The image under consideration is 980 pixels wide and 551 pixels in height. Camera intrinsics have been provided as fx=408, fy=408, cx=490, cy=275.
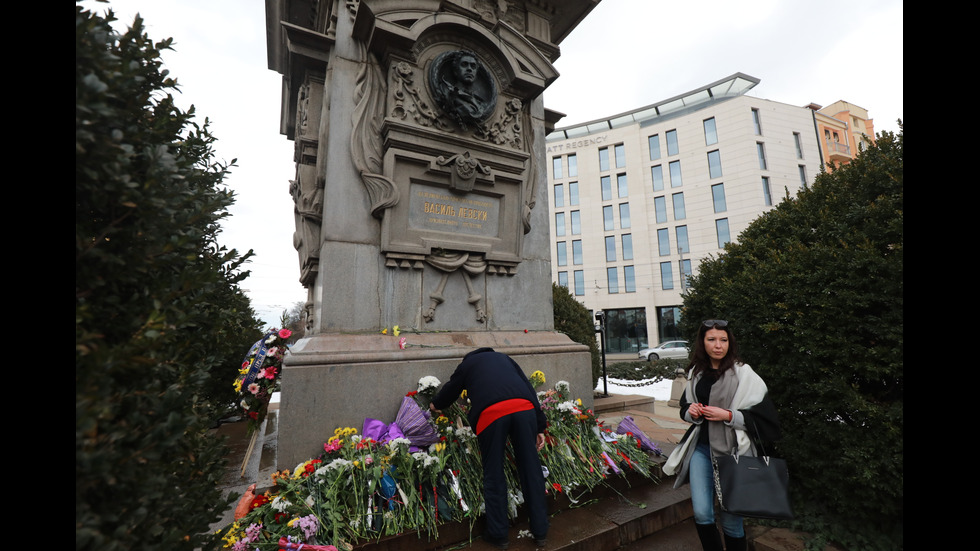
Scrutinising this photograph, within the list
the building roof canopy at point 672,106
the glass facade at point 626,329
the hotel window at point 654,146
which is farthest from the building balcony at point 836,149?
the glass facade at point 626,329

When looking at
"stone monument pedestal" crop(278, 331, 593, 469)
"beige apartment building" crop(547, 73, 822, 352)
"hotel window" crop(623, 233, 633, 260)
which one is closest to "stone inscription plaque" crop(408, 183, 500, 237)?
"stone monument pedestal" crop(278, 331, 593, 469)

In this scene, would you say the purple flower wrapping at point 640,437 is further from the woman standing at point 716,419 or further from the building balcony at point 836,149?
the building balcony at point 836,149

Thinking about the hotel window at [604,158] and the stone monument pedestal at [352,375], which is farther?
the hotel window at [604,158]

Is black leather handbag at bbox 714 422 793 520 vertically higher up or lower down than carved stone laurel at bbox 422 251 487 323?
lower down

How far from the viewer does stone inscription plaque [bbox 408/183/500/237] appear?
4.77 m

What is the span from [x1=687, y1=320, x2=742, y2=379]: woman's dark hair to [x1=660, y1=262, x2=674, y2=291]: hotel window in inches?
1308

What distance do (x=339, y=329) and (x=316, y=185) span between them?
7.00 ft

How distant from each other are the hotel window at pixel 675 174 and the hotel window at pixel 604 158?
5472 mm

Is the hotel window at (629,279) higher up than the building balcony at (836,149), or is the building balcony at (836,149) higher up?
the building balcony at (836,149)

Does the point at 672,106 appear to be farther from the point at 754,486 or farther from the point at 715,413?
the point at 754,486

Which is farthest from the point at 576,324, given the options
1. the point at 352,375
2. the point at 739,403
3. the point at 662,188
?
the point at 662,188

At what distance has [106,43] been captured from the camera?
1451mm

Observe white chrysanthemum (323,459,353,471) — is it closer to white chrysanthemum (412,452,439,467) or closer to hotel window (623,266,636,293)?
white chrysanthemum (412,452,439,467)

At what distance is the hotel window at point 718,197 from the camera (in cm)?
3228
